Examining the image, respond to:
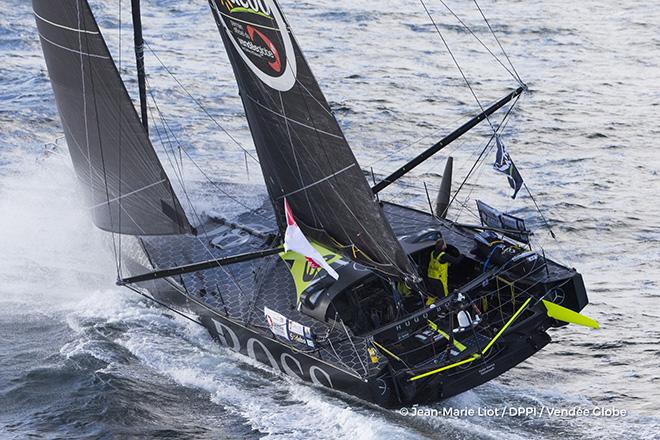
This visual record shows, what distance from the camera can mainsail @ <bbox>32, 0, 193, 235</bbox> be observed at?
716 inches

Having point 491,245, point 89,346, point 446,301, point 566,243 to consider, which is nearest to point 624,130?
point 566,243

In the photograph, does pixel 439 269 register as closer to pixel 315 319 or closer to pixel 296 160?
pixel 315 319

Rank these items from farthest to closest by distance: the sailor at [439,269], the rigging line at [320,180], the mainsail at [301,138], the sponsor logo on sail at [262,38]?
1. the sailor at [439,269]
2. the rigging line at [320,180]
3. the mainsail at [301,138]
4. the sponsor logo on sail at [262,38]

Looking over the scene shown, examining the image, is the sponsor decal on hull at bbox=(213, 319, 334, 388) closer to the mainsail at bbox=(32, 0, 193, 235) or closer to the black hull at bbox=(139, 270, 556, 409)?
the black hull at bbox=(139, 270, 556, 409)

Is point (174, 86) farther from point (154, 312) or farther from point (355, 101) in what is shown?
point (154, 312)

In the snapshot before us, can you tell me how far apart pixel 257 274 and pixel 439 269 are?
3328 millimetres

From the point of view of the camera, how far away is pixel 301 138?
16781mm

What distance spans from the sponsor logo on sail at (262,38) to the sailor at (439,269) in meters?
3.89

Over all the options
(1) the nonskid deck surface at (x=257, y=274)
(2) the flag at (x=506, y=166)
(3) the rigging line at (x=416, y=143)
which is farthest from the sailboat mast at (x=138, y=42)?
(3) the rigging line at (x=416, y=143)

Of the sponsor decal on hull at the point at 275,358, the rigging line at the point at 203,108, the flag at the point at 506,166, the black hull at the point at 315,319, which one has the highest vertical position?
the flag at the point at 506,166

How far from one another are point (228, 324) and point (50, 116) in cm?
1434

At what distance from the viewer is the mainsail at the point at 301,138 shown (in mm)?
16047

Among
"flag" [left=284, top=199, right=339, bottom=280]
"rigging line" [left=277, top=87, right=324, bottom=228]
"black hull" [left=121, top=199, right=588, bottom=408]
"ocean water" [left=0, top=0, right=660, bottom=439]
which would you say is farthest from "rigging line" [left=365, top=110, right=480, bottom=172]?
"flag" [left=284, top=199, right=339, bottom=280]

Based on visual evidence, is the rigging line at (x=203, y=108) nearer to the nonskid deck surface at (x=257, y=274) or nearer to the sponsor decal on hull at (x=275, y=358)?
the nonskid deck surface at (x=257, y=274)
